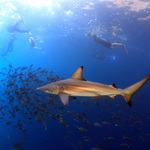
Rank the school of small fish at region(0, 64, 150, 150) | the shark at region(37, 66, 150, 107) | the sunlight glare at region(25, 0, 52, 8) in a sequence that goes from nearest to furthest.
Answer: the shark at region(37, 66, 150, 107) < the school of small fish at region(0, 64, 150, 150) < the sunlight glare at region(25, 0, 52, 8)

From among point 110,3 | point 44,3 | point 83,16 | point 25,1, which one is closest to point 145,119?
point 110,3

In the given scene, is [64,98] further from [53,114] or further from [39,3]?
[39,3]

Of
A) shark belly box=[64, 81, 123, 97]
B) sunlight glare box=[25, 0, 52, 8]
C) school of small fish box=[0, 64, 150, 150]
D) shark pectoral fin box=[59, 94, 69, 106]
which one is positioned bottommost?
school of small fish box=[0, 64, 150, 150]

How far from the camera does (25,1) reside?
2420 cm

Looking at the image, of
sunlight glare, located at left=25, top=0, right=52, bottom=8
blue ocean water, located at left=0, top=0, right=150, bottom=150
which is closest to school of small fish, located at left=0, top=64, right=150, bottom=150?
blue ocean water, located at left=0, top=0, right=150, bottom=150

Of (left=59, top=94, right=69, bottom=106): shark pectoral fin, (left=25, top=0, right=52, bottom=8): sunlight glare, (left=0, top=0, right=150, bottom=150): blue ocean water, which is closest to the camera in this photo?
(left=59, top=94, right=69, bottom=106): shark pectoral fin

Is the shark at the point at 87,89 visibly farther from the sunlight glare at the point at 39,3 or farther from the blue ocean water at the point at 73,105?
the sunlight glare at the point at 39,3

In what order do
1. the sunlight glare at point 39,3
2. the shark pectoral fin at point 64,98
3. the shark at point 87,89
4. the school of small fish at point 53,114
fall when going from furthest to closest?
the sunlight glare at point 39,3, the school of small fish at point 53,114, the shark at point 87,89, the shark pectoral fin at point 64,98

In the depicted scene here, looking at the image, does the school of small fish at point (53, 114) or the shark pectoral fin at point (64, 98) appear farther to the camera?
the school of small fish at point (53, 114)

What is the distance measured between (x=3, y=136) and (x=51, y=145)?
7.60 meters

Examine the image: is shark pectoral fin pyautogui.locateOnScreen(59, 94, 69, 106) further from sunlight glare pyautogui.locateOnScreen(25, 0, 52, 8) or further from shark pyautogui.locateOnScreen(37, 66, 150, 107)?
sunlight glare pyautogui.locateOnScreen(25, 0, 52, 8)

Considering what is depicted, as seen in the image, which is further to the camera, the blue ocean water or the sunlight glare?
the sunlight glare

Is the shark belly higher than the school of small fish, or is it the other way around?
the shark belly

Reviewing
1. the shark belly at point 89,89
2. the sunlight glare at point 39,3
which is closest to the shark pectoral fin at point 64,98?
the shark belly at point 89,89
